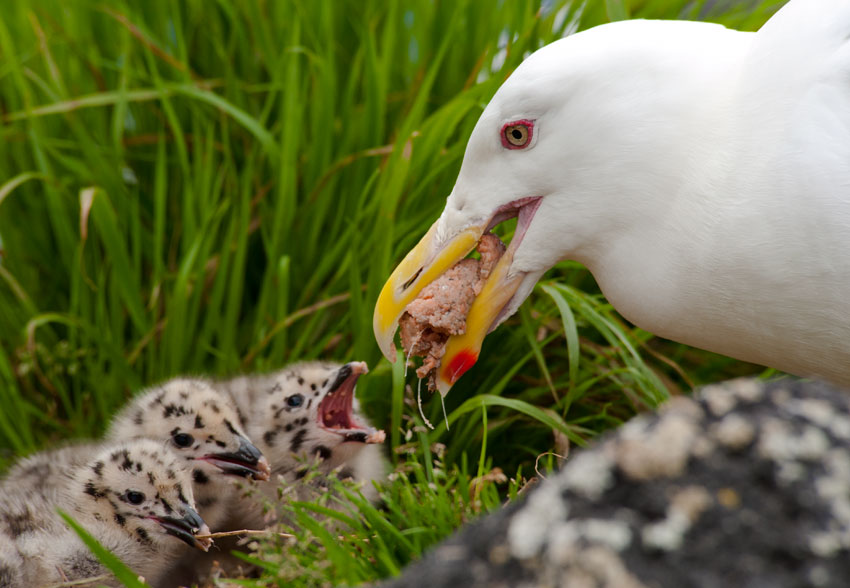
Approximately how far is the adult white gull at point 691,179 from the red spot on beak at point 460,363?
0.13m

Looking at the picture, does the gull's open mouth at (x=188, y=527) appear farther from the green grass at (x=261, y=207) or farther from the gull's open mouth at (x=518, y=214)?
the gull's open mouth at (x=518, y=214)

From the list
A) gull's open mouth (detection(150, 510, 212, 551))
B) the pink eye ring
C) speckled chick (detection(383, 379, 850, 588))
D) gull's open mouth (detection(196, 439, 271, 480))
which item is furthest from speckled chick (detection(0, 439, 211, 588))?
speckled chick (detection(383, 379, 850, 588))

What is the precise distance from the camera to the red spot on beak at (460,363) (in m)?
2.44

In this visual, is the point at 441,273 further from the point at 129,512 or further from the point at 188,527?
the point at 129,512

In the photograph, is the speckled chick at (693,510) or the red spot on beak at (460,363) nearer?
the speckled chick at (693,510)

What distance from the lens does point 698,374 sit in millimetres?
3395

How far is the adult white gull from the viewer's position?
200cm

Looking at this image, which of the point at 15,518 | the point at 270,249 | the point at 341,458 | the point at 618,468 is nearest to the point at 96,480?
the point at 15,518

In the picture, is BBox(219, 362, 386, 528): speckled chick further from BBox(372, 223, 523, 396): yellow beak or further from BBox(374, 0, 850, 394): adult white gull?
BBox(374, 0, 850, 394): adult white gull

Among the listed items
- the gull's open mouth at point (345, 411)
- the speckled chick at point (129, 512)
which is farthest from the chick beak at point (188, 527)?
the gull's open mouth at point (345, 411)

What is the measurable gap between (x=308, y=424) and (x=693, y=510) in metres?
1.91

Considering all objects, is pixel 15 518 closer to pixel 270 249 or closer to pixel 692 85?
pixel 270 249

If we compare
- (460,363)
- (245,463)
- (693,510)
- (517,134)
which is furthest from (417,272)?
(693,510)

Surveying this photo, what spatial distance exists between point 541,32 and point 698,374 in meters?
1.29
